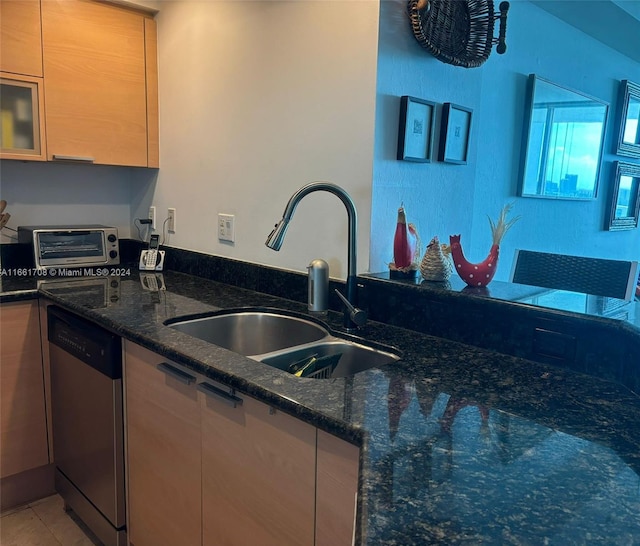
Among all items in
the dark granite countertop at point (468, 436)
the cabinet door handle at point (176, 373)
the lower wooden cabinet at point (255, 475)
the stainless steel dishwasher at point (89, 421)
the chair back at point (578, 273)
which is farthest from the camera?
the chair back at point (578, 273)

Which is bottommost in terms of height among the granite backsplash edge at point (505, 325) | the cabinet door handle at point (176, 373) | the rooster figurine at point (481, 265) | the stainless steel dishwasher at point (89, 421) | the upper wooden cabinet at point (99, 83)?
the stainless steel dishwasher at point (89, 421)

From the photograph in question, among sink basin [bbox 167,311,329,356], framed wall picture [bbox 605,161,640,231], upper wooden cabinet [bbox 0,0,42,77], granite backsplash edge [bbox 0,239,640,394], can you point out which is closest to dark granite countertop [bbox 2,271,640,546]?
granite backsplash edge [bbox 0,239,640,394]

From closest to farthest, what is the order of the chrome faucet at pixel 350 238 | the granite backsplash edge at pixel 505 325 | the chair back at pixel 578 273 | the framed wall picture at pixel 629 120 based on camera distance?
the granite backsplash edge at pixel 505 325, the chrome faucet at pixel 350 238, the chair back at pixel 578 273, the framed wall picture at pixel 629 120

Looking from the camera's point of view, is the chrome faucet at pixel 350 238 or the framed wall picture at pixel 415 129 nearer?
the chrome faucet at pixel 350 238

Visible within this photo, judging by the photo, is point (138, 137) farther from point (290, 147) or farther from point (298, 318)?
point (298, 318)

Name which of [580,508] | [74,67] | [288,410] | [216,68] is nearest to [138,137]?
[74,67]

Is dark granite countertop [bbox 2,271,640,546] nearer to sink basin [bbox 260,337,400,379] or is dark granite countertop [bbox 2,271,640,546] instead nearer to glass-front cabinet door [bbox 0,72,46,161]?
sink basin [bbox 260,337,400,379]

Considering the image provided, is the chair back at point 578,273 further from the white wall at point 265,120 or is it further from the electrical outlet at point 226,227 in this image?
the electrical outlet at point 226,227

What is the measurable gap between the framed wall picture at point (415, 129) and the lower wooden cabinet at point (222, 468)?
0.99 m

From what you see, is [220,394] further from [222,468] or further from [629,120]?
[629,120]

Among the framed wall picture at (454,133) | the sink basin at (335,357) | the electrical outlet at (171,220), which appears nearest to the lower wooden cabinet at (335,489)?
the sink basin at (335,357)

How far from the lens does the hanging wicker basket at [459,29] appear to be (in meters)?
1.64

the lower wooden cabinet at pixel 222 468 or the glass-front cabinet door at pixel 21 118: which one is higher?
the glass-front cabinet door at pixel 21 118

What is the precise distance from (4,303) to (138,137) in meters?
1.02
